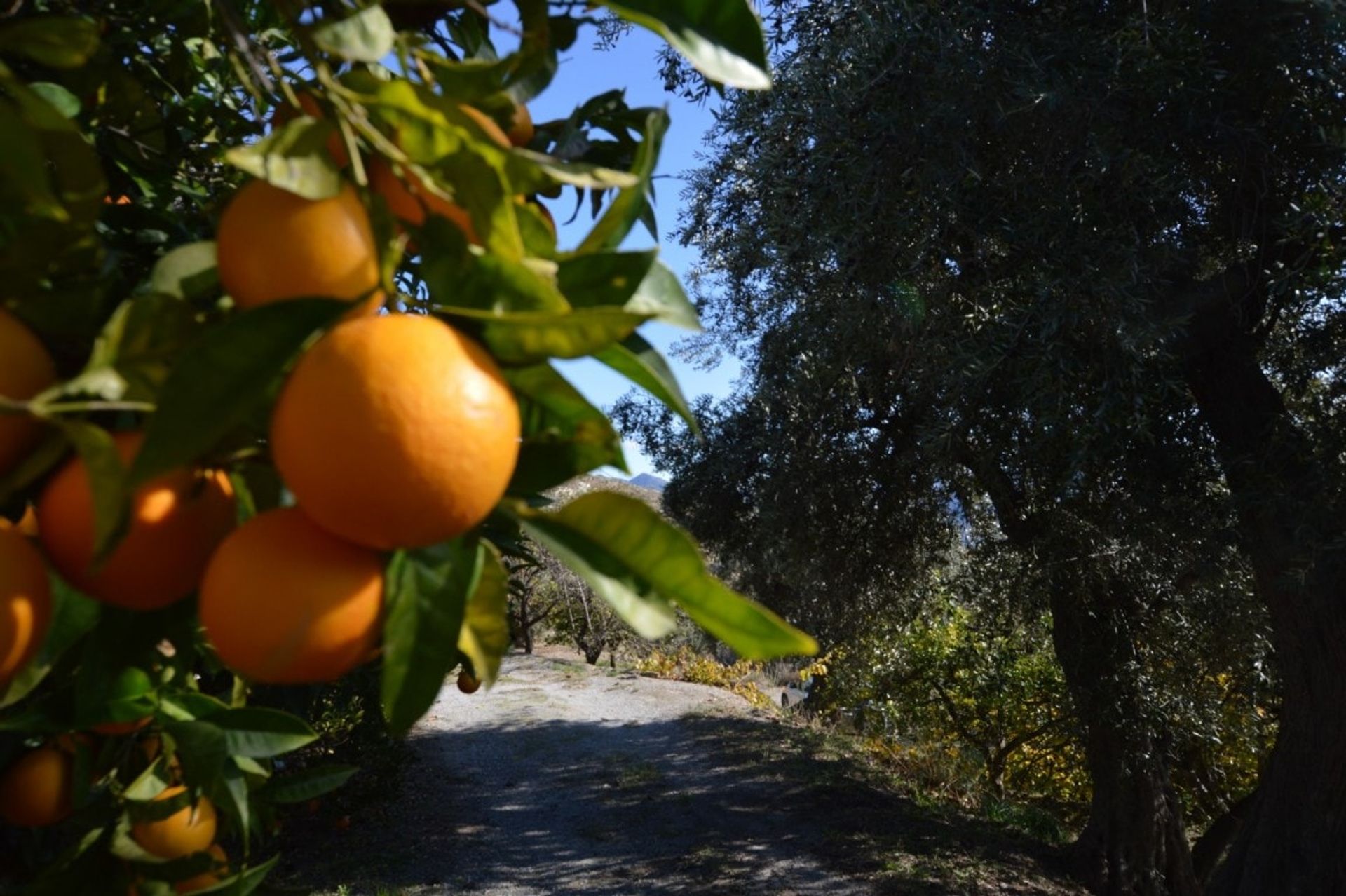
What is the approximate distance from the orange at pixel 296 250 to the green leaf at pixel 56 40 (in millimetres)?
295

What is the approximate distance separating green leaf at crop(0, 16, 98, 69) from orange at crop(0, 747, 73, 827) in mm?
683

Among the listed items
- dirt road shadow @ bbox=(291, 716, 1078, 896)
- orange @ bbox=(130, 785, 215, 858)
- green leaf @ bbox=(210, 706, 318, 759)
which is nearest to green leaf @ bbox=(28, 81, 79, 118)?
green leaf @ bbox=(210, 706, 318, 759)

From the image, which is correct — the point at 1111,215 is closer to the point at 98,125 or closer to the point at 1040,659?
the point at 98,125

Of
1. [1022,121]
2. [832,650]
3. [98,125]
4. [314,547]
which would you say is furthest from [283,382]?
[832,650]

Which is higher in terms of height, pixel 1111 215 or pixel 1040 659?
pixel 1111 215

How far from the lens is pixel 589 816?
305 inches

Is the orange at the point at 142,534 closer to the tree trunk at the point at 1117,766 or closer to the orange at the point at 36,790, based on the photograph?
the orange at the point at 36,790

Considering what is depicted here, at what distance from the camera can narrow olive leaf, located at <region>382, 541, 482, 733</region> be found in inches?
21.0

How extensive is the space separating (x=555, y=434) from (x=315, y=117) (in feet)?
0.93

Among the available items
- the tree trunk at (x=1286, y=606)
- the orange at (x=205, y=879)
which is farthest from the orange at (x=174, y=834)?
the tree trunk at (x=1286, y=606)

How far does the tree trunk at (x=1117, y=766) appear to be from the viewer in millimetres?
5980

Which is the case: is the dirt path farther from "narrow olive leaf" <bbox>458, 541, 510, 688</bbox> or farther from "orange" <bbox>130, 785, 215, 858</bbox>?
"narrow olive leaf" <bbox>458, 541, 510, 688</bbox>

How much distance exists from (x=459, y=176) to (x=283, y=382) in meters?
0.16

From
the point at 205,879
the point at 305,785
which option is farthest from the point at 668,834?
the point at 205,879
